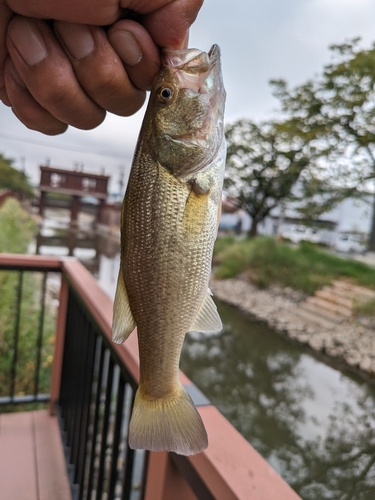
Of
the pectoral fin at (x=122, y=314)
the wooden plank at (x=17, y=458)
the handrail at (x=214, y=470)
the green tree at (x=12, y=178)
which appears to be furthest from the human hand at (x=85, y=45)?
the green tree at (x=12, y=178)

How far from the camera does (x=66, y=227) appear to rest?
587 inches

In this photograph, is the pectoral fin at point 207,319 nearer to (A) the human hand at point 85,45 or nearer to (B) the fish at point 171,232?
(B) the fish at point 171,232

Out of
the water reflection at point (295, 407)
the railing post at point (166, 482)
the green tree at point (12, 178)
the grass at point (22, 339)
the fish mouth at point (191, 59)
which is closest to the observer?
the fish mouth at point (191, 59)

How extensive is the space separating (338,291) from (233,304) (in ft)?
9.39

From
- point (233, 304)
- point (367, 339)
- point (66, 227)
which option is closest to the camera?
point (367, 339)

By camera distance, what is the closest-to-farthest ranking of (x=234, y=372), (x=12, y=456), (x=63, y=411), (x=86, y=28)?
(x=86, y=28) → (x=12, y=456) → (x=63, y=411) → (x=234, y=372)

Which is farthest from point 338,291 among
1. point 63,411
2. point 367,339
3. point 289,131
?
point 63,411

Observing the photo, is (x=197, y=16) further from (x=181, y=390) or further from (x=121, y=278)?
(x=181, y=390)

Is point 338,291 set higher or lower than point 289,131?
lower

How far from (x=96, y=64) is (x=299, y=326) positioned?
9077mm

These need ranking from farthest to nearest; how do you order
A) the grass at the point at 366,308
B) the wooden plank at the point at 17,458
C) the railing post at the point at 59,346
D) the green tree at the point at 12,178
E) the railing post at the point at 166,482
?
the grass at the point at 366,308 → the green tree at the point at 12,178 → the railing post at the point at 59,346 → the wooden plank at the point at 17,458 → the railing post at the point at 166,482

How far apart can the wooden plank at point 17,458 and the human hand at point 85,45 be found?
175cm

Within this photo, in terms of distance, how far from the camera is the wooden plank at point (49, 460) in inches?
71.2

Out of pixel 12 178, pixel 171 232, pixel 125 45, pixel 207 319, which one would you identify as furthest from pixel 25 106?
pixel 12 178
